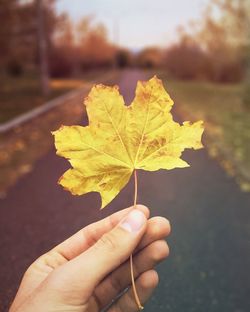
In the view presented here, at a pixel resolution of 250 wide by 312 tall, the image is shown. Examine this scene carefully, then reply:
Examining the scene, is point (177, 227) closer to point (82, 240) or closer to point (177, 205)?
point (177, 205)

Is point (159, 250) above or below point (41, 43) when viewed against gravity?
above

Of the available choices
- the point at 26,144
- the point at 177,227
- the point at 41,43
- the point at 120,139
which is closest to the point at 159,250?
the point at 120,139

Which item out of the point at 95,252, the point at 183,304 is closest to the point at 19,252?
the point at 183,304

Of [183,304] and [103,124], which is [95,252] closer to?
A: [103,124]

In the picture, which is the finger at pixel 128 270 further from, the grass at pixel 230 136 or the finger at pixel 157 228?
the grass at pixel 230 136

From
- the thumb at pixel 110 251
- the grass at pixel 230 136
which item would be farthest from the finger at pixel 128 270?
the grass at pixel 230 136

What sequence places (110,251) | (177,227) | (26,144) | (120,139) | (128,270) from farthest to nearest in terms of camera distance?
(26,144)
(177,227)
(128,270)
(110,251)
(120,139)

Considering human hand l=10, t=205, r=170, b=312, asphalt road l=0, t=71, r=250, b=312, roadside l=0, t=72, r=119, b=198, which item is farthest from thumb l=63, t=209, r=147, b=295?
roadside l=0, t=72, r=119, b=198
